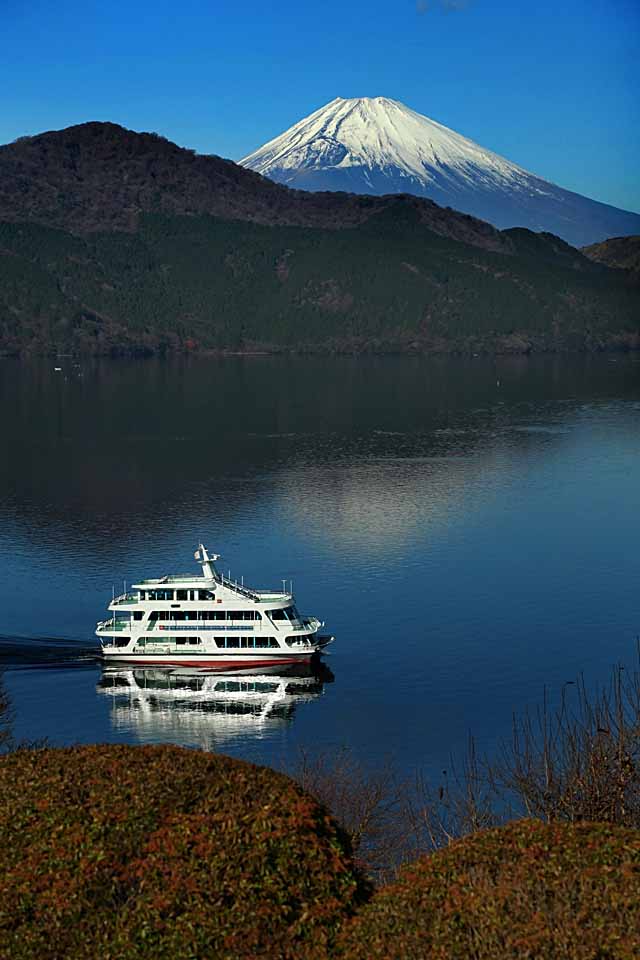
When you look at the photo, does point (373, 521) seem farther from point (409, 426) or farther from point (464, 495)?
point (409, 426)

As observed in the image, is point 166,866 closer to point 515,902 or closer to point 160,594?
point 515,902

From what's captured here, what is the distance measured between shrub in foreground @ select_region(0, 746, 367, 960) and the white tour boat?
32.5 m

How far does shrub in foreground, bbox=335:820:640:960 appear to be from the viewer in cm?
1792

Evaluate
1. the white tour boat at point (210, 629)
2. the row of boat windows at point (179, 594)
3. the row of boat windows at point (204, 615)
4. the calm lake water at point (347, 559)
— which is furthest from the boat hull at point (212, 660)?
the row of boat windows at point (179, 594)

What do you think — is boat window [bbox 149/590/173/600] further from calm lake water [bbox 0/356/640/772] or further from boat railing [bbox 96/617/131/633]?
calm lake water [bbox 0/356/640/772]

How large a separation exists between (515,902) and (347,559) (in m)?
58.4

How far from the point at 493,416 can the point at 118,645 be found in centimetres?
11134

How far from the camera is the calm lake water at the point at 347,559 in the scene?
51500 millimetres

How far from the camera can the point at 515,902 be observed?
19016 mm

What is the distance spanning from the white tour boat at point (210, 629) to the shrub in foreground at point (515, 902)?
3502 cm

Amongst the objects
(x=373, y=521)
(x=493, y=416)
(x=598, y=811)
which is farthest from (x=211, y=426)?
(x=598, y=811)


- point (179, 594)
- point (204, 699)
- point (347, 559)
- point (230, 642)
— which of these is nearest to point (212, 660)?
point (230, 642)

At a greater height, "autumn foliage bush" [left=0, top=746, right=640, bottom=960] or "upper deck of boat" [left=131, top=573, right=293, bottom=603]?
"autumn foliage bush" [left=0, top=746, right=640, bottom=960]

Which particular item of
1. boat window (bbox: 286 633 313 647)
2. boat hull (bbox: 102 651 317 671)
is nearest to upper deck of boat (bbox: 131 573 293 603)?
boat window (bbox: 286 633 313 647)
